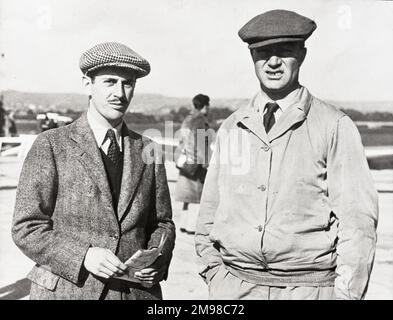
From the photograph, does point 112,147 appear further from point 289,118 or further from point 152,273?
point 289,118

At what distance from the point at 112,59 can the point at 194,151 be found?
4.13m

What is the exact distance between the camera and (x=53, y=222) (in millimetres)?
2582

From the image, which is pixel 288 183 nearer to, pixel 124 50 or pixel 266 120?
pixel 266 120

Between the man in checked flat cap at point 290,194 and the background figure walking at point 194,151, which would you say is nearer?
the man in checked flat cap at point 290,194

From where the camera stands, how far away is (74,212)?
2.56 m

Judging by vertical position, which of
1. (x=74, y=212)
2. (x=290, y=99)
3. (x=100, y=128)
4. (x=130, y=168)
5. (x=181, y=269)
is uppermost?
(x=290, y=99)

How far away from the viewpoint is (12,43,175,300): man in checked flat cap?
2.51 metres

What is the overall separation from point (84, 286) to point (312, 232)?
99 centimetres

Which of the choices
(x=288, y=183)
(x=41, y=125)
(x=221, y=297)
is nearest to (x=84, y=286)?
(x=221, y=297)

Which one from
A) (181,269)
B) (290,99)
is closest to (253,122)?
(290,99)

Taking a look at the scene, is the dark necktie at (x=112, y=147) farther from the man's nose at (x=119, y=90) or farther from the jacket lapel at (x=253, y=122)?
the jacket lapel at (x=253, y=122)

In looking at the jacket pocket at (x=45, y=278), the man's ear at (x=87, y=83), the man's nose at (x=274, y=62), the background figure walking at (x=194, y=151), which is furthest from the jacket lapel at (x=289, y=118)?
the background figure walking at (x=194, y=151)

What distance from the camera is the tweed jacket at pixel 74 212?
2.51m

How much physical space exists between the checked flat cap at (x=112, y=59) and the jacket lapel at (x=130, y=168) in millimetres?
290
